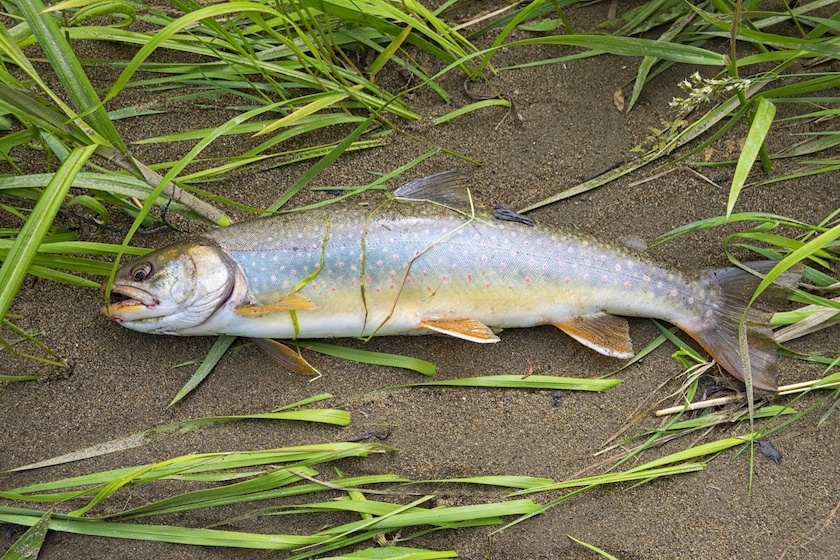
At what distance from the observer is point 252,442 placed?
316cm

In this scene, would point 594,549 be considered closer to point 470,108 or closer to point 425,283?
point 425,283

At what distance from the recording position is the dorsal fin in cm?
315

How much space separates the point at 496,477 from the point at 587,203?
61.2 inches

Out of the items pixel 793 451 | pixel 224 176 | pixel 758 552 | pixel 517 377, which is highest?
pixel 224 176

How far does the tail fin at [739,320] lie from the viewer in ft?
10.0

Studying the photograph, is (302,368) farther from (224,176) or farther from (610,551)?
(610,551)

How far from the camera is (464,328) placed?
3.06 m

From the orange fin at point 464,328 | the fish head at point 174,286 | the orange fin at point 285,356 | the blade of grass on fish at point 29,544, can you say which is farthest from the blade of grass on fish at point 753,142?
the blade of grass on fish at point 29,544

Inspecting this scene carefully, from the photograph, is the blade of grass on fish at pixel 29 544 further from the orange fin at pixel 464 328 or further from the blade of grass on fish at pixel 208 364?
the orange fin at pixel 464 328

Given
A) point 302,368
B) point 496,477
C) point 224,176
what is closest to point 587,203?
point 496,477

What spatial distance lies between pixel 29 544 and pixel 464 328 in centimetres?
240

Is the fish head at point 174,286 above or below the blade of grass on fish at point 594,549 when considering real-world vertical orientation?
above

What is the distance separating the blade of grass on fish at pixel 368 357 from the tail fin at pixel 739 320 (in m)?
1.43

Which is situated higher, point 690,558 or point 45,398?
point 45,398
